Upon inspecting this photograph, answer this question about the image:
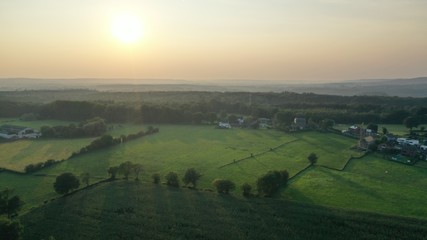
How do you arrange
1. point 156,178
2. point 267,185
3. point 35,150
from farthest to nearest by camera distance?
point 35,150
point 156,178
point 267,185

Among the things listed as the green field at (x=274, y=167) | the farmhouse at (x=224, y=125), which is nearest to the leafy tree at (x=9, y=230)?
the green field at (x=274, y=167)

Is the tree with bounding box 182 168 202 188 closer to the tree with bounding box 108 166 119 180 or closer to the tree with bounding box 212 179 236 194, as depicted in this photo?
the tree with bounding box 212 179 236 194

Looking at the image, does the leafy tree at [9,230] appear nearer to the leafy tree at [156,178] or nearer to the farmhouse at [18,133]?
the leafy tree at [156,178]

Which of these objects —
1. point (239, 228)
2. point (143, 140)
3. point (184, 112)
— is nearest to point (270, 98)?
point (184, 112)

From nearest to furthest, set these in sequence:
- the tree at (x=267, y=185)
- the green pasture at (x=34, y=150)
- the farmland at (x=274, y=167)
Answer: the farmland at (x=274, y=167), the tree at (x=267, y=185), the green pasture at (x=34, y=150)

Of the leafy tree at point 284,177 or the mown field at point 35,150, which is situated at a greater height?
the leafy tree at point 284,177

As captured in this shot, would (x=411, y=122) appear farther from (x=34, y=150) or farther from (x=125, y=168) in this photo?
(x=34, y=150)

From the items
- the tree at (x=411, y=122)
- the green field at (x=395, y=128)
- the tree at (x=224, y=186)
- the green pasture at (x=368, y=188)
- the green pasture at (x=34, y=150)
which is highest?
the tree at (x=411, y=122)

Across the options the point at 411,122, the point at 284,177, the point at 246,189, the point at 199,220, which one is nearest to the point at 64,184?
the point at 199,220

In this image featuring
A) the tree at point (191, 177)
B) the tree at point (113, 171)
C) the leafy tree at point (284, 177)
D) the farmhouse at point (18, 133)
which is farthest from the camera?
the farmhouse at point (18, 133)
